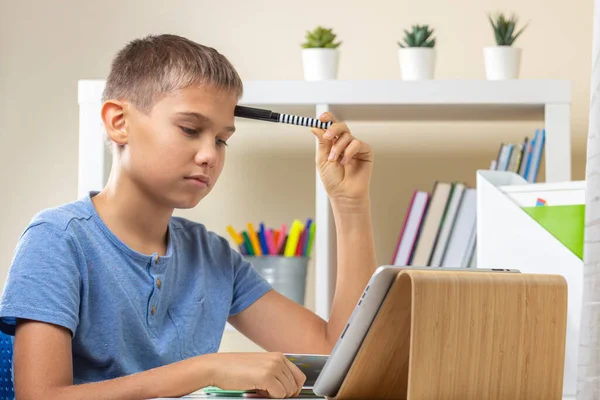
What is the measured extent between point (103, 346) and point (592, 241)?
0.68 m

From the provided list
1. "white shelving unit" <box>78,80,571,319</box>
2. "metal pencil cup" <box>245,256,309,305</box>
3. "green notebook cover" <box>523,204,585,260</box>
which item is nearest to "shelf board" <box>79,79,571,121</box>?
"white shelving unit" <box>78,80,571,319</box>

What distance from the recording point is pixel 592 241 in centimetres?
51

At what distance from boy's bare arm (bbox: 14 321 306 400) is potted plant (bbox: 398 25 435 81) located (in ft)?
3.55

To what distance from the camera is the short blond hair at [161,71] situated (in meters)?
1.08

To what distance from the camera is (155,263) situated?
1098mm

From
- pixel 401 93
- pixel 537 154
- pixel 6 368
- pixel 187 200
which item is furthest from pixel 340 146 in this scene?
pixel 537 154

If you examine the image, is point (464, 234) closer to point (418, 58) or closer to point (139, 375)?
point (418, 58)

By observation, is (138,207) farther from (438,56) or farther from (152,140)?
(438,56)

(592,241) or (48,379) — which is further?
(48,379)

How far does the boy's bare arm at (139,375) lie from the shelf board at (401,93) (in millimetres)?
892

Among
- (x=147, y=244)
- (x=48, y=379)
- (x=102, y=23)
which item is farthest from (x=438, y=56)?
(x=48, y=379)

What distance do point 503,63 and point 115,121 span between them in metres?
0.98

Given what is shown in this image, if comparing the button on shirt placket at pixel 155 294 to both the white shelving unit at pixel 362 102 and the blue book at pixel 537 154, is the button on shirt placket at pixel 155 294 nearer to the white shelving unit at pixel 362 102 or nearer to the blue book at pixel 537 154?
the white shelving unit at pixel 362 102

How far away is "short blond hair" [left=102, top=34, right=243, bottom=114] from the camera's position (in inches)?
42.5
